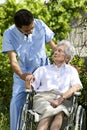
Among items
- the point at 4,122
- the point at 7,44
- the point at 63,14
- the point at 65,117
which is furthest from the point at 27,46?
the point at 63,14

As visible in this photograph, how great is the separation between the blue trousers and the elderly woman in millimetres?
245

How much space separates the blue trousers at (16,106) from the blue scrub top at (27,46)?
0.21 feet

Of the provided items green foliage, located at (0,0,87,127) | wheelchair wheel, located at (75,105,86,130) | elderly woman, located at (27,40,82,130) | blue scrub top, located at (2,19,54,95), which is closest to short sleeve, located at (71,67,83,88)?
elderly woman, located at (27,40,82,130)

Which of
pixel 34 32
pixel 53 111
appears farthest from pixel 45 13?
pixel 53 111

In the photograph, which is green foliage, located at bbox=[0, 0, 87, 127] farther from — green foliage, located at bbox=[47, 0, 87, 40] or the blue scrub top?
the blue scrub top

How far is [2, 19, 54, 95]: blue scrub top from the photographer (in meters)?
5.50

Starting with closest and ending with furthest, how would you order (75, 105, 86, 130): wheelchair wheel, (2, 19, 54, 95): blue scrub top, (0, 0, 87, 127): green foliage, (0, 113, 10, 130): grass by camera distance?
(75, 105, 86, 130): wheelchair wheel
(2, 19, 54, 95): blue scrub top
(0, 113, 10, 130): grass
(0, 0, 87, 127): green foliage

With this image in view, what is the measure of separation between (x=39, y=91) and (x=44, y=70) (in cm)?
23

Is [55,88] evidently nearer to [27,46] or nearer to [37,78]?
[37,78]

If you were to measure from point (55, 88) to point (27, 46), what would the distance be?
0.53 metres

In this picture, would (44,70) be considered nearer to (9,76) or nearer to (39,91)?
(39,91)

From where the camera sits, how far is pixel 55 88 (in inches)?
211

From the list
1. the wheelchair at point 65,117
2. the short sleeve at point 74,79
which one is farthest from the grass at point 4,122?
the short sleeve at point 74,79

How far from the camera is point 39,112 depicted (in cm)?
529
